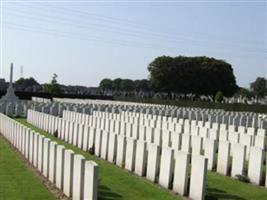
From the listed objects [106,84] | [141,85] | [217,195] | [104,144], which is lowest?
[106,84]

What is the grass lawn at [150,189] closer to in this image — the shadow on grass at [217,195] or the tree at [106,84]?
the shadow on grass at [217,195]

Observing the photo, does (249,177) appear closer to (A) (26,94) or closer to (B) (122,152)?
(B) (122,152)

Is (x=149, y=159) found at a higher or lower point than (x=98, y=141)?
higher

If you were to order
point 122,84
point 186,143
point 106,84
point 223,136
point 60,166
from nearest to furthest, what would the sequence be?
1. point 60,166
2. point 186,143
3. point 223,136
4. point 122,84
5. point 106,84

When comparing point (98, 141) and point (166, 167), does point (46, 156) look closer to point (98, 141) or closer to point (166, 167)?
point (166, 167)

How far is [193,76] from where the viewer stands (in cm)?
8719

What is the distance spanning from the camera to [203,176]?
8250 millimetres

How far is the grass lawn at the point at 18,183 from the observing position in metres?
8.39

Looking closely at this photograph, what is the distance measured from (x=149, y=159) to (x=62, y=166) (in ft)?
6.63

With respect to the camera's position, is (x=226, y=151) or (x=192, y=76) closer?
(x=226, y=151)

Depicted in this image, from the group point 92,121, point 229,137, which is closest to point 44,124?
point 92,121

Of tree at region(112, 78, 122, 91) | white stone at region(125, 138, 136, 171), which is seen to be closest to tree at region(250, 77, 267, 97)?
tree at region(112, 78, 122, 91)

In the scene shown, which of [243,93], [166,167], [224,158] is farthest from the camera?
[243,93]

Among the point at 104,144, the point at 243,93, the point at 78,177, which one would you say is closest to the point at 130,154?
the point at 104,144
